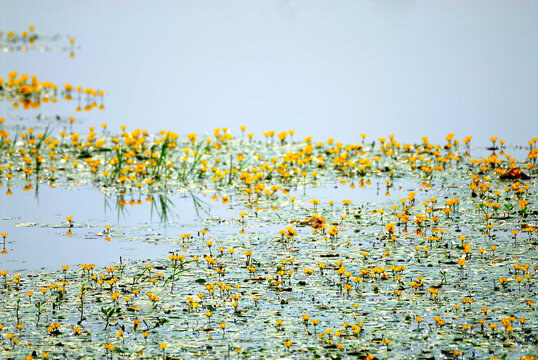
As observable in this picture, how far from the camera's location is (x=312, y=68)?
2131 centimetres

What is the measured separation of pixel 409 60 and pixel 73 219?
13.7 m

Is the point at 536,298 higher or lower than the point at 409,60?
lower

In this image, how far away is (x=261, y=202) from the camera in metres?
10.7

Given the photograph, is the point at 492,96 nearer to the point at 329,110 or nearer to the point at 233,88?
the point at 329,110

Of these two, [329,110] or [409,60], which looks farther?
[409,60]

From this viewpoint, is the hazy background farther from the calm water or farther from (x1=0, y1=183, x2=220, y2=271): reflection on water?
(x1=0, y1=183, x2=220, y2=271): reflection on water

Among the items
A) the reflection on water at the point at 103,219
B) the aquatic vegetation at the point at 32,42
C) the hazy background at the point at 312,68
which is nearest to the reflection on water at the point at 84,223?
the reflection on water at the point at 103,219

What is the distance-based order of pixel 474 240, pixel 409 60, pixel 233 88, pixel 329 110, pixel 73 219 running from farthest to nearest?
pixel 409 60 → pixel 233 88 → pixel 329 110 → pixel 73 219 → pixel 474 240

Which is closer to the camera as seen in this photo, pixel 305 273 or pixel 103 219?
pixel 305 273

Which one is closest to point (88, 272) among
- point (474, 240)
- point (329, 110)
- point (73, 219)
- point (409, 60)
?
point (73, 219)

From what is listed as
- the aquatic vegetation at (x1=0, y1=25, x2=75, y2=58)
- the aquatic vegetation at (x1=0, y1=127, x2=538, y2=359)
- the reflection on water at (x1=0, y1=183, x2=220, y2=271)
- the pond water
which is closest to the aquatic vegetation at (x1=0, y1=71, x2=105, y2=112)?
the pond water

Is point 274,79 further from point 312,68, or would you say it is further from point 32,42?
point 32,42

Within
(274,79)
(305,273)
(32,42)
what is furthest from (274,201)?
(32,42)

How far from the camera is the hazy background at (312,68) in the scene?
655 inches
